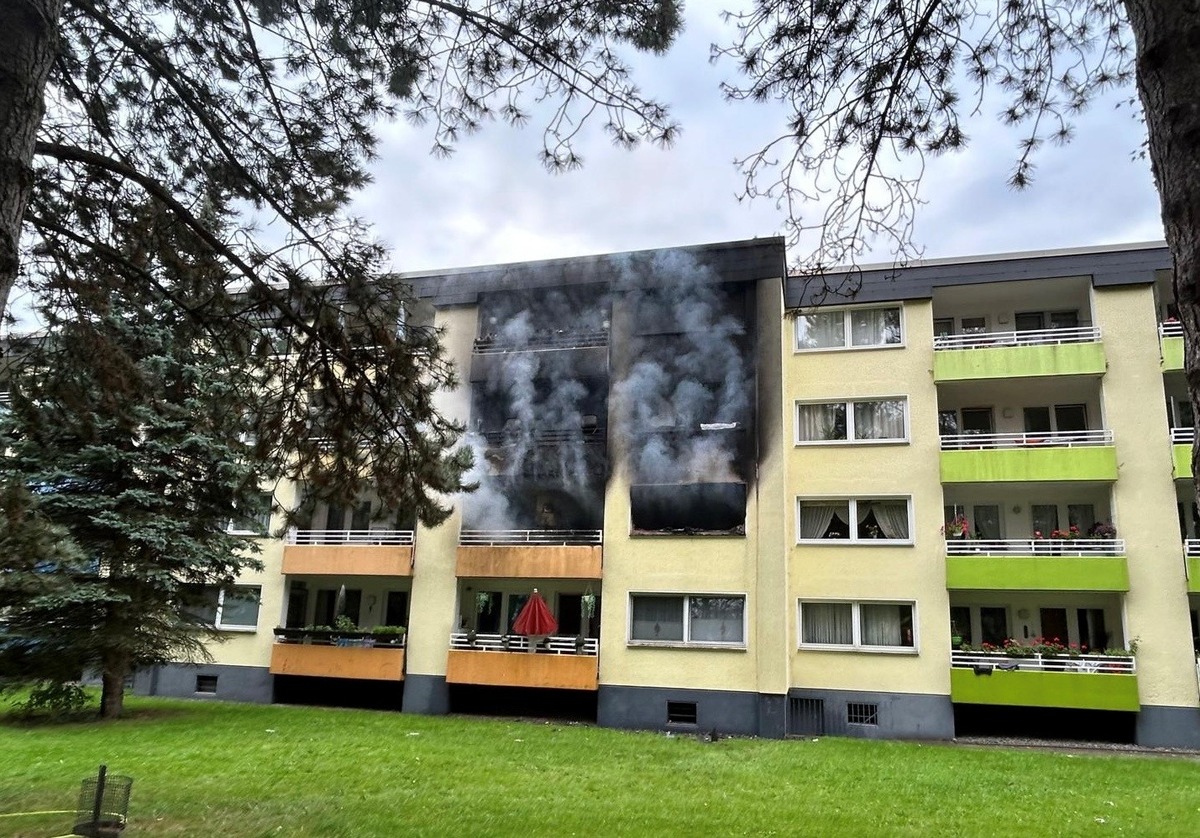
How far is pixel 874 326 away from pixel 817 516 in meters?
4.92

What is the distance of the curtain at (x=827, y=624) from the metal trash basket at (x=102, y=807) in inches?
559

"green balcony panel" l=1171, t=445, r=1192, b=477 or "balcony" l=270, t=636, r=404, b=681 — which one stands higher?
"green balcony panel" l=1171, t=445, r=1192, b=477

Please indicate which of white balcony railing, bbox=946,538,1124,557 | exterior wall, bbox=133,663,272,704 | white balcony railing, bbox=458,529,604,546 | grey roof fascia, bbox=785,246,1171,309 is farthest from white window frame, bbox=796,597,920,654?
exterior wall, bbox=133,663,272,704

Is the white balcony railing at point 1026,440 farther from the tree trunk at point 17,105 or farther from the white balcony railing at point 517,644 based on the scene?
the tree trunk at point 17,105

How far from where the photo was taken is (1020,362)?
63.8ft

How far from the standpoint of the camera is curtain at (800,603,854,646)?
19156 mm

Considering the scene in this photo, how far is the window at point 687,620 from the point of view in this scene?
18.8 metres

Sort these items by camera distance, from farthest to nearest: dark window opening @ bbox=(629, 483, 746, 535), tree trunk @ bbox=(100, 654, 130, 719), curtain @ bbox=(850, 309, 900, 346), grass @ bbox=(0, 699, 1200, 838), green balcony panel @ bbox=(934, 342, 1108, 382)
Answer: curtain @ bbox=(850, 309, 900, 346) → dark window opening @ bbox=(629, 483, 746, 535) → green balcony panel @ bbox=(934, 342, 1108, 382) → tree trunk @ bbox=(100, 654, 130, 719) → grass @ bbox=(0, 699, 1200, 838)

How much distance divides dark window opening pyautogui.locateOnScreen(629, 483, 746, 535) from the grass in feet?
15.8

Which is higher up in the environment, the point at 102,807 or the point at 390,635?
the point at 390,635

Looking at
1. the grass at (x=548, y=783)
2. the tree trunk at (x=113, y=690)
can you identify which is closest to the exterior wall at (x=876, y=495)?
the grass at (x=548, y=783)

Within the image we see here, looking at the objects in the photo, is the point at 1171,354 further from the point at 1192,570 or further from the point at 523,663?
the point at 523,663

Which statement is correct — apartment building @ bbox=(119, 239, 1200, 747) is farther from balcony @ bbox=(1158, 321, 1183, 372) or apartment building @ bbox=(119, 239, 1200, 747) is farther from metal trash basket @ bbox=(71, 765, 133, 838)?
metal trash basket @ bbox=(71, 765, 133, 838)

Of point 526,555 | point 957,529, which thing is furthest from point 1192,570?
point 526,555
